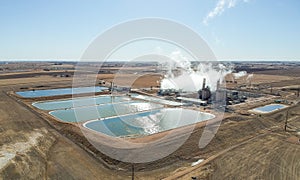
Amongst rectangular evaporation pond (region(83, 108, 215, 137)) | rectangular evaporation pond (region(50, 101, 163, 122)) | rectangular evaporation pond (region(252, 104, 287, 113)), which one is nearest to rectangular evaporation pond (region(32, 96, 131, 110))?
rectangular evaporation pond (region(50, 101, 163, 122))

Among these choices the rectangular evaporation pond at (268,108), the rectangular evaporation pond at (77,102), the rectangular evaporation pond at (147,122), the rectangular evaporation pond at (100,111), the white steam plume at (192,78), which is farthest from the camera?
the white steam plume at (192,78)

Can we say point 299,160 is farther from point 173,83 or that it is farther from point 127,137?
point 173,83

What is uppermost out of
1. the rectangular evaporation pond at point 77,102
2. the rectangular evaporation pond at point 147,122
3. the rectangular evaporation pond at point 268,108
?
the rectangular evaporation pond at point 77,102

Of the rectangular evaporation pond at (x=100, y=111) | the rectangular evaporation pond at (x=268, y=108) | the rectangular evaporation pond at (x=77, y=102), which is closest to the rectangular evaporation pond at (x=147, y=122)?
the rectangular evaporation pond at (x=100, y=111)

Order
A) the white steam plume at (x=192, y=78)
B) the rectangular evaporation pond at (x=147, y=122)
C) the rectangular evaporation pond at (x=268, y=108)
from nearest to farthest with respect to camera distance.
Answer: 1. the rectangular evaporation pond at (x=147, y=122)
2. the rectangular evaporation pond at (x=268, y=108)
3. the white steam plume at (x=192, y=78)

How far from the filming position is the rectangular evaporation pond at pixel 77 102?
32.3 metres

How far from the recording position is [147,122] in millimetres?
25812

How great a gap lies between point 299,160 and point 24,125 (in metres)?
23.8

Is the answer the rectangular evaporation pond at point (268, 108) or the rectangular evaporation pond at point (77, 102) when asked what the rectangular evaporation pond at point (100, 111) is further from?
the rectangular evaporation pond at point (268, 108)

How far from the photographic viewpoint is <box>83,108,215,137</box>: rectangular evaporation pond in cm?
2270

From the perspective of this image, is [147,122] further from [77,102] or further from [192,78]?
[192,78]

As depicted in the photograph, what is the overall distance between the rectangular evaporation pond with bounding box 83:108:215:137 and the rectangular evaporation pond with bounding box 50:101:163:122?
1.91 meters

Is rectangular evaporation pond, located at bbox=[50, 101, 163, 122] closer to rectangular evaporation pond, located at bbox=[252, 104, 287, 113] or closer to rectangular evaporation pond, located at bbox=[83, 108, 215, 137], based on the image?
rectangular evaporation pond, located at bbox=[83, 108, 215, 137]

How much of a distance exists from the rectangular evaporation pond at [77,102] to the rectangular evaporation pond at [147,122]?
9192 millimetres
